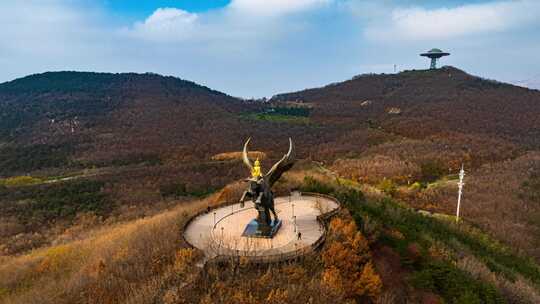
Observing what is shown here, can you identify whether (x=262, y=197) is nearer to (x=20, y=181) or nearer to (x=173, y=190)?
(x=173, y=190)

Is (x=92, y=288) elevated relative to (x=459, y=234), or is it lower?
elevated

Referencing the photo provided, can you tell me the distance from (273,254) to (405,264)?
8.23 meters

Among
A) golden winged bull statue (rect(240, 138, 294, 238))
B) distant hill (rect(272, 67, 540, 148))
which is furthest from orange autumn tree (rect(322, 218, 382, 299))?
distant hill (rect(272, 67, 540, 148))

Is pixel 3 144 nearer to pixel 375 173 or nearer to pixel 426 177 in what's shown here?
pixel 375 173

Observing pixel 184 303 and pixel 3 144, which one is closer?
pixel 184 303

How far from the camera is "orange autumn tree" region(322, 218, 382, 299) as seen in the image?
17.6 m

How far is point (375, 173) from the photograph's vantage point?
2185 inches

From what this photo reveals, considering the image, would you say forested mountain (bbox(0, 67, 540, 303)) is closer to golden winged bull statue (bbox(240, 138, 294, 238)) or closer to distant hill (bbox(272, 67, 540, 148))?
distant hill (bbox(272, 67, 540, 148))

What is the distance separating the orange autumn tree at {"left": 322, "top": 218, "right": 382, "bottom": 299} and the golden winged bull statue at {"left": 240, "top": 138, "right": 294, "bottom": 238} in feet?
10.7

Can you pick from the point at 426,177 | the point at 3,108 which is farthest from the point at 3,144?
the point at 426,177

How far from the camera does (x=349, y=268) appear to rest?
1905 cm

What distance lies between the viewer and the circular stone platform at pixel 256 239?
1945cm

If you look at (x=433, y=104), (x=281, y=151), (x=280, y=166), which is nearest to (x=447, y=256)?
(x=280, y=166)

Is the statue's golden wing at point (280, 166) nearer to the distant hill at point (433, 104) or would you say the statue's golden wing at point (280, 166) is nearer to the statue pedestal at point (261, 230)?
the statue pedestal at point (261, 230)
